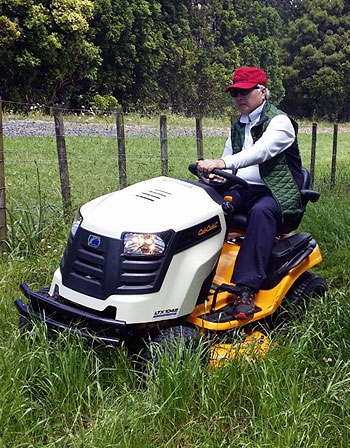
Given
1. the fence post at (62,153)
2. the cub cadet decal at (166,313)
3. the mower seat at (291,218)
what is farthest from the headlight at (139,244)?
the fence post at (62,153)

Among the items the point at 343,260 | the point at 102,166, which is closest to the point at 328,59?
the point at 102,166

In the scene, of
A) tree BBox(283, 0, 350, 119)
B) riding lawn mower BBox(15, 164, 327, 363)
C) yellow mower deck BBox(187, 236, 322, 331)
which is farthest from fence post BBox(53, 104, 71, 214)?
tree BBox(283, 0, 350, 119)

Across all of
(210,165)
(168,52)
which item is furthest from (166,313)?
(168,52)

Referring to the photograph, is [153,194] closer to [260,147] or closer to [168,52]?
[260,147]

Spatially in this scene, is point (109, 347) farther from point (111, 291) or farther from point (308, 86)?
point (308, 86)

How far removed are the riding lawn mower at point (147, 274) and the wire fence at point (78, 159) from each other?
216 cm

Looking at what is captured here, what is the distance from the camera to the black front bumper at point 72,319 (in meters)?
2.73

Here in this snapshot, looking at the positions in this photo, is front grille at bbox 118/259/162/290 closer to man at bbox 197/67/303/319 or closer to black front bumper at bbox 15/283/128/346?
black front bumper at bbox 15/283/128/346

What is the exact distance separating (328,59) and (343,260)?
1756 inches

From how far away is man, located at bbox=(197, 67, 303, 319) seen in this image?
3279 millimetres

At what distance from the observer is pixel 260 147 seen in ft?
11.1

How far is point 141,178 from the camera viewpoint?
841cm

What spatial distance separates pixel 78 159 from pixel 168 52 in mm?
24444

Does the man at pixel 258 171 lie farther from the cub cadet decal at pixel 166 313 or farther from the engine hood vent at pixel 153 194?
the cub cadet decal at pixel 166 313
